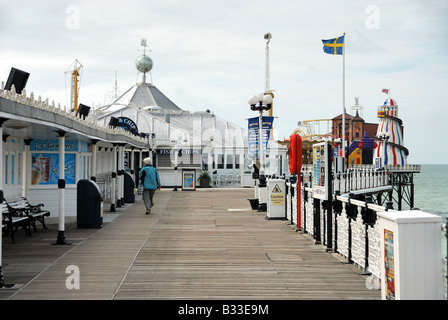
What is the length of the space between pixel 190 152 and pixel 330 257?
90.2ft

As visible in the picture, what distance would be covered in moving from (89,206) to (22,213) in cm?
167

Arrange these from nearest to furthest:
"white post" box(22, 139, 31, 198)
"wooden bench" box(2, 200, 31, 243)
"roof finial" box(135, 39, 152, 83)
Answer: "wooden bench" box(2, 200, 31, 243) → "white post" box(22, 139, 31, 198) → "roof finial" box(135, 39, 152, 83)

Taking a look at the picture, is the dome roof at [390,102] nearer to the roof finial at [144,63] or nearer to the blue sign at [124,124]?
the roof finial at [144,63]

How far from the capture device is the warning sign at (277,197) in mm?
14539

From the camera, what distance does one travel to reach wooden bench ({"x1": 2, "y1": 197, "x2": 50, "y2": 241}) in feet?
35.0

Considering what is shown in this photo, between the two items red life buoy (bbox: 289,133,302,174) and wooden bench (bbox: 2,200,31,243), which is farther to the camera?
red life buoy (bbox: 289,133,302,174)

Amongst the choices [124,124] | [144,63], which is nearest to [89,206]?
[124,124]

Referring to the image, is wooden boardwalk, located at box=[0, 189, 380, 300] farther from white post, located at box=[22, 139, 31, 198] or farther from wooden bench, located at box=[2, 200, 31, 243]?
white post, located at box=[22, 139, 31, 198]

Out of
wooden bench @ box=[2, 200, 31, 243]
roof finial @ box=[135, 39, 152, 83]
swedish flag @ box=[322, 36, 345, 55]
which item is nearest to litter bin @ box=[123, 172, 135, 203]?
wooden bench @ box=[2, 200, 31, 243]

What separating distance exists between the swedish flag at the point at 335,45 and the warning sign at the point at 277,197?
892 inches

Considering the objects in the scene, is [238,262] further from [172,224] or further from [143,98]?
[143,98]

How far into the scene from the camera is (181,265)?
8109 millimetres

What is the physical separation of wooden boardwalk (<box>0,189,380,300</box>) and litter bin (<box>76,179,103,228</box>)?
29 centimetres

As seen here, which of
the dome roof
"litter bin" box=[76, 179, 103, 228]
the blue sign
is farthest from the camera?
the dome roof
